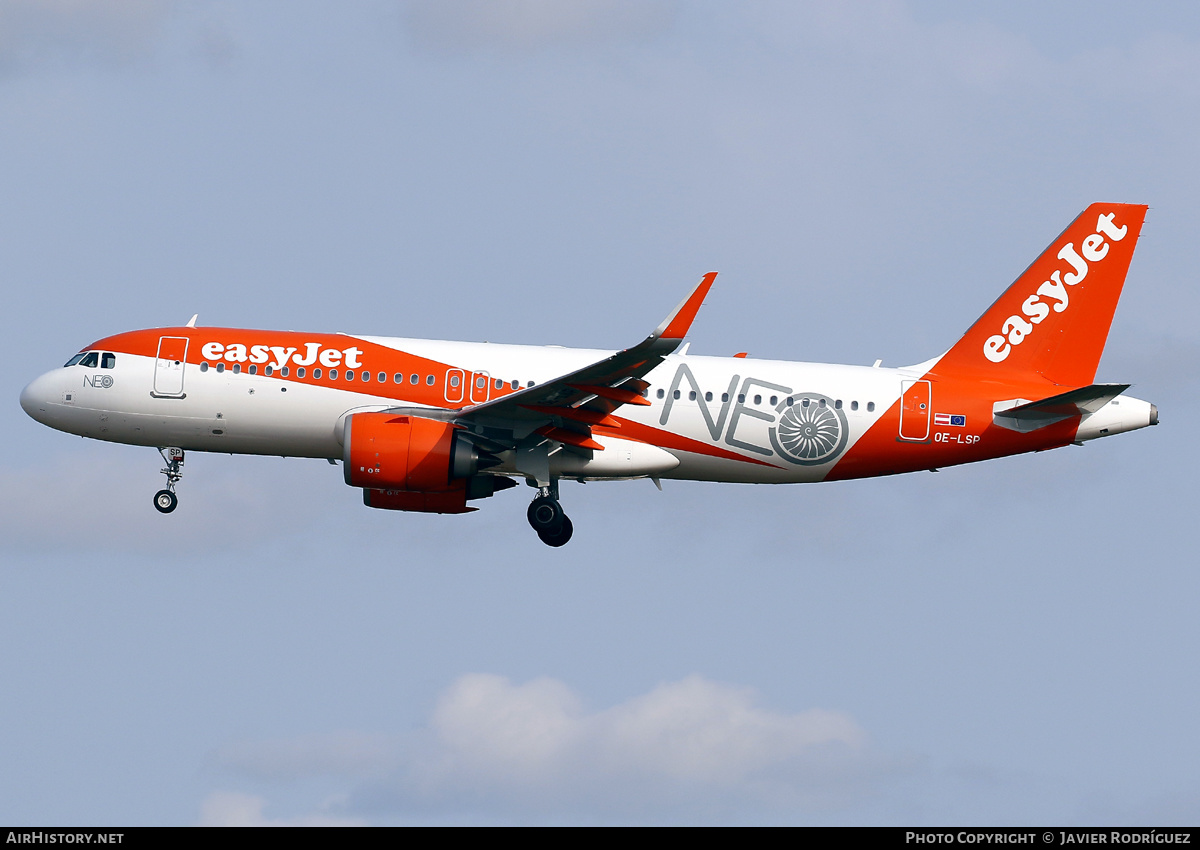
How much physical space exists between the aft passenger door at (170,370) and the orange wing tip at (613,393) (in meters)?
10.3

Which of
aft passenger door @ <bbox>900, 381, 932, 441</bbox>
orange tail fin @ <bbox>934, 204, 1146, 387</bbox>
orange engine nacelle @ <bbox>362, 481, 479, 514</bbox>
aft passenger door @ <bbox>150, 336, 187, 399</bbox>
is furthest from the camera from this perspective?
orange tail fin @ <bbox>934, 204, 1146, 387</bbox>

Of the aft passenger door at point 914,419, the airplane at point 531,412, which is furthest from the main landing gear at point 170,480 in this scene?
the aft passenger door at point 914,419

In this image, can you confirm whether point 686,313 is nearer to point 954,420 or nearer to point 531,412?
point 531,412

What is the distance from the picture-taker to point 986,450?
46.2m

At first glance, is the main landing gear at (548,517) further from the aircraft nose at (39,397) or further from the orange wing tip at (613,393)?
the aircraft nose at (39,397)

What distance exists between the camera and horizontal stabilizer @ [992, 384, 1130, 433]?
44.4 m

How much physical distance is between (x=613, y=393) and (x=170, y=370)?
37.6 ft

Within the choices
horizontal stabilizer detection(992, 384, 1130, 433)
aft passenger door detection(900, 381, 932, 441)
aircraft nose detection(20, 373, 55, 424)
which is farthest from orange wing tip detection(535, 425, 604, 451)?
aircraft nose detection(20, 373, 55, 424)

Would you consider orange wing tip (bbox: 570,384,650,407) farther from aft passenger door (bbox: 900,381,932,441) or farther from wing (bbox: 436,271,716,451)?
aft passenger door (bbox: 900,381,932,441)

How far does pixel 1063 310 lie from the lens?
47750mm

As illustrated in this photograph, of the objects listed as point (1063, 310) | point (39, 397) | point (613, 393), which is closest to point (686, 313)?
point (613, 393)

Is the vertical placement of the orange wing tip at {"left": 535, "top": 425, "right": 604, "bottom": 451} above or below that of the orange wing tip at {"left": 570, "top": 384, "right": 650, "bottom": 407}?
below

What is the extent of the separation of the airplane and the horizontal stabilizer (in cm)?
5
